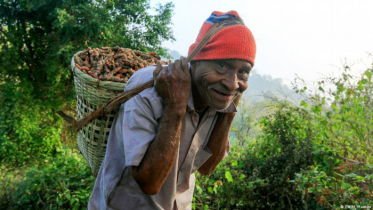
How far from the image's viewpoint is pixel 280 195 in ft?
12.5

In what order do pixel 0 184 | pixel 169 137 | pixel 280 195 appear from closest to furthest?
pixel 169 137 < pixel 280 195 < pixel 0 184

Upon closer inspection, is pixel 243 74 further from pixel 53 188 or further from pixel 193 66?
pixel 53 188

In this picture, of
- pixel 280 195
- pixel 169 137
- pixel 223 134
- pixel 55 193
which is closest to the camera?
pixel 169 137

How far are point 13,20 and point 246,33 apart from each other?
851 centimetres

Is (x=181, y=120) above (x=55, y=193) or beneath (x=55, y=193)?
above

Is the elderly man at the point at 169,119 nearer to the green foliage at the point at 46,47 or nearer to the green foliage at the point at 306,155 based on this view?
the green foliage at the point at 306,155

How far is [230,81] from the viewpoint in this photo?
1545 mm

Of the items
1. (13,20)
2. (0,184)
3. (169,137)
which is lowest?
(0,184)

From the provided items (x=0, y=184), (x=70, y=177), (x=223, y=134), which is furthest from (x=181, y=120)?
(x=0, y=184)

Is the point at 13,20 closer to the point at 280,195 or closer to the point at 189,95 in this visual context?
the point at 280,195

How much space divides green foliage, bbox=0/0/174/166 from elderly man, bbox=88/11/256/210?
5966 millimetres

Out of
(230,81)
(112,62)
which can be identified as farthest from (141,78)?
(112,62)

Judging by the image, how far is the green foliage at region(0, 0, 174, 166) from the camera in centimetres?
743

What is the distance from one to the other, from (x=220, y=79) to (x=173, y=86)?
220 mm
